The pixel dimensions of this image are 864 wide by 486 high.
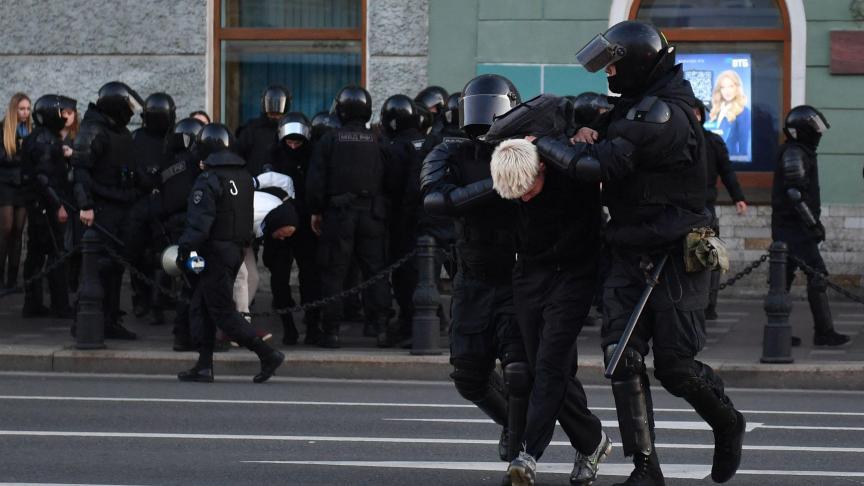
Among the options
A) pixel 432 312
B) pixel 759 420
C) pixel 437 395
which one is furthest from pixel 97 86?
pixel 759 420

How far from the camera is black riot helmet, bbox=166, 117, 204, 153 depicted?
1232cm

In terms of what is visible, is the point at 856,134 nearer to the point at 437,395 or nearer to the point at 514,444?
the point at 437,395

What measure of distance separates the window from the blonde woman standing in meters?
2.80

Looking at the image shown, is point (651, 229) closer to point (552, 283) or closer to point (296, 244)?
point (552, 283)

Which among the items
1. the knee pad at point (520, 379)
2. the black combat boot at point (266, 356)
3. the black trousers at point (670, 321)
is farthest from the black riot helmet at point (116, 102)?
the black trousers at point (670, 321)

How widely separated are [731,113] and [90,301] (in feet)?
22.8

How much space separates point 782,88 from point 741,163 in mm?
816

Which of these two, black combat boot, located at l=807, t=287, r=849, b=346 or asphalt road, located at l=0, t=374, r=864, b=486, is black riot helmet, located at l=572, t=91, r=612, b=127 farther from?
asphalt road, located at l=0, t=374, r=864, b=486

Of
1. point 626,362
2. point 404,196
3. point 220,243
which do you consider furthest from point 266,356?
point 626,362

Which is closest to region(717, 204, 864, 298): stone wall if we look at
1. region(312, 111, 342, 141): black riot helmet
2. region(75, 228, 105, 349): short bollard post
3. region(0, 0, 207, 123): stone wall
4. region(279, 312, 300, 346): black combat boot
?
region(312, 111, 342, 141): black riot helmet

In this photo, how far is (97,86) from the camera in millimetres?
16391

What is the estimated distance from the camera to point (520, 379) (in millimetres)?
6832

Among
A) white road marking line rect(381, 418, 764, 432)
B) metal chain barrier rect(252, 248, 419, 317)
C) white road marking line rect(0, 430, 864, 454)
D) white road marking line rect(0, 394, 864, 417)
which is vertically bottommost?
white road marking line rect(0, 394, 864, 417)

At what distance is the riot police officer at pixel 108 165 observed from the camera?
1238 cm
